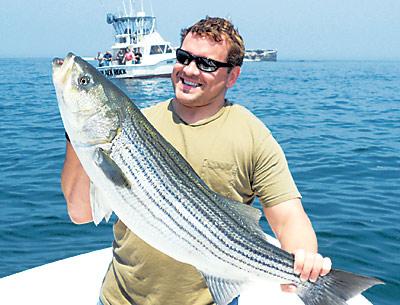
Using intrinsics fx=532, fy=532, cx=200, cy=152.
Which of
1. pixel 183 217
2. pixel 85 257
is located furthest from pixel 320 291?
pixel 85 257

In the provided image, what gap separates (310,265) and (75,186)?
1.40m

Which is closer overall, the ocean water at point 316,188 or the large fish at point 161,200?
the large fish at point 161,200

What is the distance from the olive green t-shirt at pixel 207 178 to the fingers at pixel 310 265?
36 cm

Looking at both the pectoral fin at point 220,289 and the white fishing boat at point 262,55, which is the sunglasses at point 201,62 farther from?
the white fishing boat at point 262,55

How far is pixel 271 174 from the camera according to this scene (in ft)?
10.1

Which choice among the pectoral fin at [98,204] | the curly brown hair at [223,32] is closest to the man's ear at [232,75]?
the curly brown hair at [223,32]

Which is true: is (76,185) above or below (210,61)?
below

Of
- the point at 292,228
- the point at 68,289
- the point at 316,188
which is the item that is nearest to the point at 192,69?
the point at 292,228

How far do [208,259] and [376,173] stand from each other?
1026 centimetres

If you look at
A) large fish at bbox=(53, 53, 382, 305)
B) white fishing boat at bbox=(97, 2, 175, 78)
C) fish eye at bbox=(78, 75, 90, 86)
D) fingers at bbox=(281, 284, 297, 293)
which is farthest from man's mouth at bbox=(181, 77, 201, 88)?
white fishing boat at bbox=(97, 2, 175, 78)

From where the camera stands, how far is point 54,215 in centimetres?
900

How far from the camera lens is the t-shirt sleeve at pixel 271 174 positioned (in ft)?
10.1

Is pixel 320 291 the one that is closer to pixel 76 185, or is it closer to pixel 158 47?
pixel 76 185

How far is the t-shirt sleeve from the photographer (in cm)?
307
